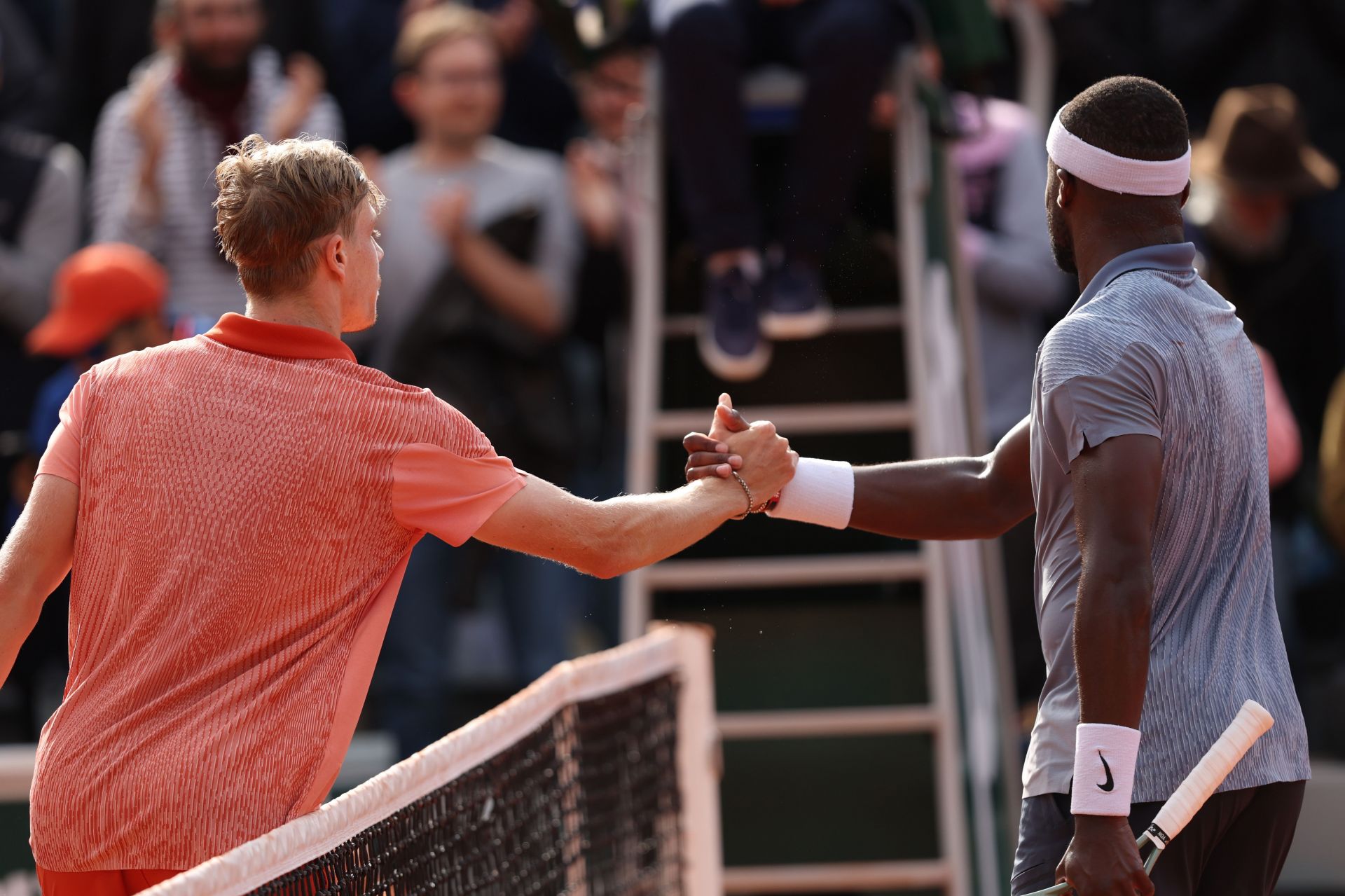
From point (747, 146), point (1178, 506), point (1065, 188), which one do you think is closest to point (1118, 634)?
point (1178, 506)

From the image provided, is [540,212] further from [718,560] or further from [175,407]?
[175,407]

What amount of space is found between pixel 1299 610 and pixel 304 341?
17.4ft

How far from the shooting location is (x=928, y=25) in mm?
6184

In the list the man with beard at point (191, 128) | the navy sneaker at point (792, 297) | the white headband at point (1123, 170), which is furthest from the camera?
the man with beard at point (191, 128)

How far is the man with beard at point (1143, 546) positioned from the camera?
9.09ft

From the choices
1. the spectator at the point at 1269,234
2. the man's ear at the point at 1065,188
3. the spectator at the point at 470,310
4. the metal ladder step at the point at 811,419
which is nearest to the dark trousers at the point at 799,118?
the metal ladder step at the point at 811,419

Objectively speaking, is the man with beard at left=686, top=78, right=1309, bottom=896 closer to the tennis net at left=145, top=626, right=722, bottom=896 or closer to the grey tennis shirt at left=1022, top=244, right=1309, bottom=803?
the grey tennis shirt at left=1022, top=244, right=1309, bottom=803

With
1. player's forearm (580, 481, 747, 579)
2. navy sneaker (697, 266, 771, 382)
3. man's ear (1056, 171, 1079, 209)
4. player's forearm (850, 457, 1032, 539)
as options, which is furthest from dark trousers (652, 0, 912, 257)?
man's ear (1056, 171, 1079, 209)

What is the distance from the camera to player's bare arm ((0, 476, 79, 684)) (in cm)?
283

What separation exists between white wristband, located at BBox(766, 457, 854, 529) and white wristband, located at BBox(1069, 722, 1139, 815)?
3.23ft

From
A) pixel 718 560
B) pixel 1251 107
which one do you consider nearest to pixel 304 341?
pixel 718 560

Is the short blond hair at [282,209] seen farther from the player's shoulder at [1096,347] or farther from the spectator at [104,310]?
the spectator at [104,310]

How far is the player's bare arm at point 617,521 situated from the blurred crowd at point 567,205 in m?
2.53

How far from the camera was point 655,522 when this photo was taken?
3.26 m
